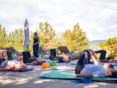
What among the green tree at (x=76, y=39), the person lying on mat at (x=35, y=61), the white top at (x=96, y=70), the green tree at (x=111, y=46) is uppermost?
the green tree at (x=76, y=39)

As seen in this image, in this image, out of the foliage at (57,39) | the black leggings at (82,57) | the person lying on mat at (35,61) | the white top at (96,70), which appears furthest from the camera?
the foliage at (57,39)

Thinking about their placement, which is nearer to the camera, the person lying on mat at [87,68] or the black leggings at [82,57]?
the person lying on mat at [87,68]

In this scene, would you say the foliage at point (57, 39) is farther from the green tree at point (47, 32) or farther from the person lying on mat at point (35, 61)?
the person lying on mat at point (35, 61)

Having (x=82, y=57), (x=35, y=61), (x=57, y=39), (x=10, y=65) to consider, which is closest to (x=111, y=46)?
(x=35, y=61)

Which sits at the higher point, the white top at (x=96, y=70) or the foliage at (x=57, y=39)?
the foliage at (x=57, y=39)

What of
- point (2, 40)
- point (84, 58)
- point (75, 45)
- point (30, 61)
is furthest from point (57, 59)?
point (2, 40)

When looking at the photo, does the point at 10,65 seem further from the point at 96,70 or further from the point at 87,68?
the point at 96,70

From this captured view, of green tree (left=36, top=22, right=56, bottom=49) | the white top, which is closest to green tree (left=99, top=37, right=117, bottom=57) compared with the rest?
the white top

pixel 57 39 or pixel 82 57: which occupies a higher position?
pixel 57 39

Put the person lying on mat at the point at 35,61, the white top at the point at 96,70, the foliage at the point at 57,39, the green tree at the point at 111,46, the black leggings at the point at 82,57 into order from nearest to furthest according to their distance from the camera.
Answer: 1. the white top at the point at 96,70
2. the black leggings at the point at 82,57
3. the person lying on mat at the point at 35,61
4. the green tree at the point at 111,46
5. the foliage at the point at 57,39

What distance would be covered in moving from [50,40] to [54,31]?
1.90 meters

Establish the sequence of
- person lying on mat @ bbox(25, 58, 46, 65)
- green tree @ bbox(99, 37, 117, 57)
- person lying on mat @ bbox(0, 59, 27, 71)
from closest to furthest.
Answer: person lying on mat @ bbox(0, 59, 27, 71)
person lying on mat @ bbox(25, 58, 46, 65)
green tree @ bbox(99, 37, 117, 57)

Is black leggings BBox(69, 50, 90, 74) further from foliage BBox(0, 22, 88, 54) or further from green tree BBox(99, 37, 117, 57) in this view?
foliage BBox(0, 22, 88, 54)

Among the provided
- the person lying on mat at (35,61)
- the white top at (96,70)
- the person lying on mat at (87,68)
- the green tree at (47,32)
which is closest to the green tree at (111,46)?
the person lying on mat at (35,61)
